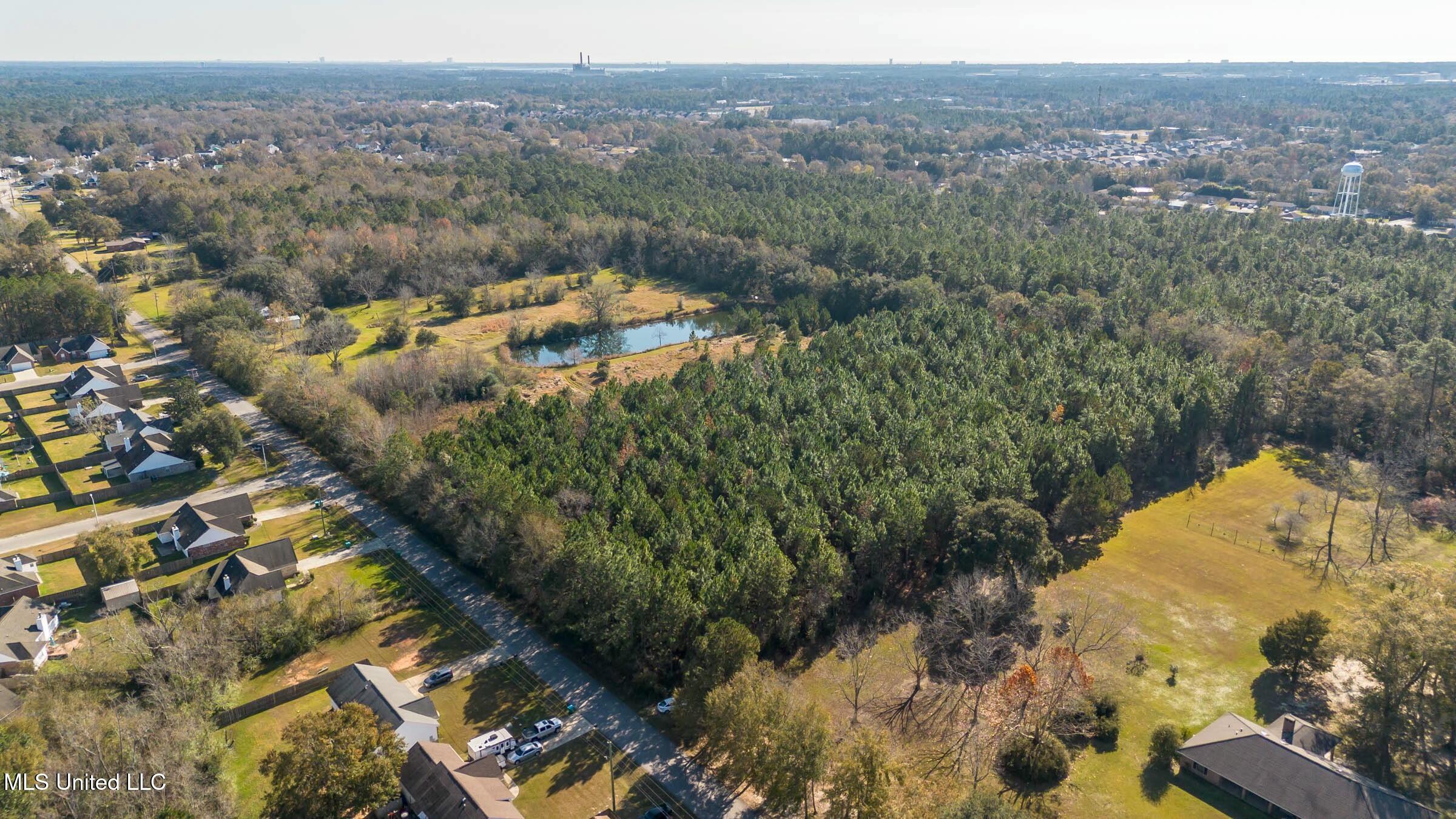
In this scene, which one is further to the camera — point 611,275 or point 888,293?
point 611,275

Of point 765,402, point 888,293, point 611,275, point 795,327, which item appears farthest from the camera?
point 611,275

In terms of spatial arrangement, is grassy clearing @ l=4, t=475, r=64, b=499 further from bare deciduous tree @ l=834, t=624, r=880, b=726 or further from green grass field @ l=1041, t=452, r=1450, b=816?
green grass field @ l=1041, t=452, r=1450, b=816

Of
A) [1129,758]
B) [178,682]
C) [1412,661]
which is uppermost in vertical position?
[1412,661]

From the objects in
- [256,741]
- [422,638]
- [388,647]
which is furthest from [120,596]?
[422,638]

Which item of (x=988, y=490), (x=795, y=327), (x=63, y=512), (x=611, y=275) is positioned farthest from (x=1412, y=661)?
(x=611, y=275)

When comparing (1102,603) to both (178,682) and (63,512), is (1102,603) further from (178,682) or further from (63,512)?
(63,512)

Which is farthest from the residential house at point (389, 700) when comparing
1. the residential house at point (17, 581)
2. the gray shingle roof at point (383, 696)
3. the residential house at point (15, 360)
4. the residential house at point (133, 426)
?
the residential house at point (15, 360)
